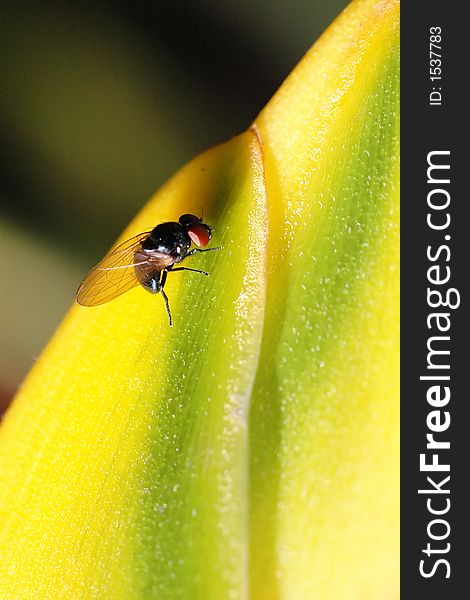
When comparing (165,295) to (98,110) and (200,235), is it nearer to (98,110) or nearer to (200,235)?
(200,235)

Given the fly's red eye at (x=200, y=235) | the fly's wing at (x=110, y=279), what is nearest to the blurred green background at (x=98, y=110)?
the fly's wing at (x=110, y=279)

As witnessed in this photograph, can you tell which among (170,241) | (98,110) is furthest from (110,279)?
(98,110)

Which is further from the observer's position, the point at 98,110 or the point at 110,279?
the point at 98,110

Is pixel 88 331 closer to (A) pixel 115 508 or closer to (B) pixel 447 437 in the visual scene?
(A) pixel 115 508

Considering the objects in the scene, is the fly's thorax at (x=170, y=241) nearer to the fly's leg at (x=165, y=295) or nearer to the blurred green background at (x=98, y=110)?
the fly's leg at (x=165, y=295)

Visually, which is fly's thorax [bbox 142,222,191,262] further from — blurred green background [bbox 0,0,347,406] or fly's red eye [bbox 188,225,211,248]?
blurred green background [bbox 0,0,347,406]

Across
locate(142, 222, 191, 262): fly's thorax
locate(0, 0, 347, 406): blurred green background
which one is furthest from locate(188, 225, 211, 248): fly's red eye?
locate(0, 0, 347, 406): blurred green background

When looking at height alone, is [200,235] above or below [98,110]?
below
